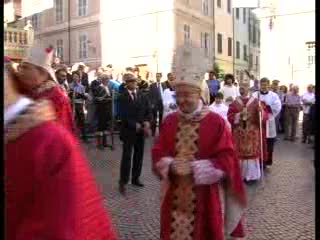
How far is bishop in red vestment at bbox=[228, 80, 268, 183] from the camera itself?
33.0 feet

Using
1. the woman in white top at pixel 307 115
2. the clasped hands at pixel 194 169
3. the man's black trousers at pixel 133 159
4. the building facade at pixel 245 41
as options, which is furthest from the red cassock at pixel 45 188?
the building facade at pixel 245 41

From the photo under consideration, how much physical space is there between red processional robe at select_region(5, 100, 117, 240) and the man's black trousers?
6.34m

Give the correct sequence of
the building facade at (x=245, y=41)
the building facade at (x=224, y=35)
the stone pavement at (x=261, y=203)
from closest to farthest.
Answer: the stone pavement at (x=261, y=203) → the building facade at (x=224, y=35) → the building facade at (x=245, y=41)

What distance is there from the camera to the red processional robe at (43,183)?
7.97 feet

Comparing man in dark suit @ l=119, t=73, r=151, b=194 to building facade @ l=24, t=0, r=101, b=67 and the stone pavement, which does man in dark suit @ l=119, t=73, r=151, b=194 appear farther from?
building facade @ l=24, t=0, r=101, b=67

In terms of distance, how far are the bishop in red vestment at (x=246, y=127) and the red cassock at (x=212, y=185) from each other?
5.35m

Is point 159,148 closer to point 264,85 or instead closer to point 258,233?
point 258,233

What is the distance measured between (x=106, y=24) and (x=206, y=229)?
114 ft

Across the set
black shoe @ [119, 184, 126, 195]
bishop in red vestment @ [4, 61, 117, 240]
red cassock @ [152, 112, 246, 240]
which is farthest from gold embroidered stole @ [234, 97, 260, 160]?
bishop in red vestment @ [4, 61, 117, 240]

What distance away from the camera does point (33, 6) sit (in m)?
6.21

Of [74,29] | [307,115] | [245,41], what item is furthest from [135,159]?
[245,41]

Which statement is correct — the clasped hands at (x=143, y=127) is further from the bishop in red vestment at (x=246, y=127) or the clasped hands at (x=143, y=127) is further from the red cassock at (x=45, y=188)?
the red cassock at (x=45, y=188)

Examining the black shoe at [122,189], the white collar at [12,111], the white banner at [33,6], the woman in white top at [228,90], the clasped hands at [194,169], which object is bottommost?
the black shoe at [122,189]

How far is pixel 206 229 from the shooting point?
455 centimetres
